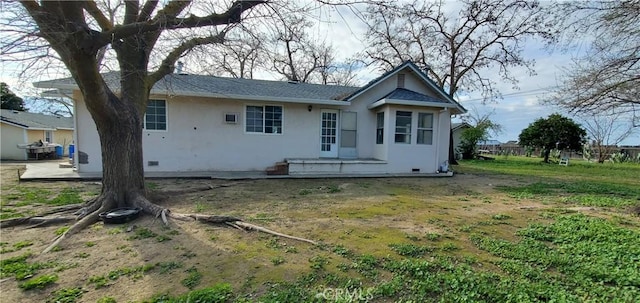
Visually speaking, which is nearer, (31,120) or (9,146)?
(9,146)

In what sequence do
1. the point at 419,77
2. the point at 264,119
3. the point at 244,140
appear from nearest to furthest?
the point at 244,140, the point at 264,119, the point at 419,77

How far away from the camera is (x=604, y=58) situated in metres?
5.99

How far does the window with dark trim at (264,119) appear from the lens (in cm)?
1059

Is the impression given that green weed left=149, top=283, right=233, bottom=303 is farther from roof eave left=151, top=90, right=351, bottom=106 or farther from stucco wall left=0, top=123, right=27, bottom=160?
stucco wall left=0, top=123, right=27, bottom=160

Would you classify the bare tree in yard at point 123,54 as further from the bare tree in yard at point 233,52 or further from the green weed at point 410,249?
the green weed at point 410,249

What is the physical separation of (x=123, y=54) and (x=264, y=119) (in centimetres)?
581

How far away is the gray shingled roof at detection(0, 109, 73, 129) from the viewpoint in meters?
17.9

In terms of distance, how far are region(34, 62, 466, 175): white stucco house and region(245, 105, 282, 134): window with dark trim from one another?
0.04 meters

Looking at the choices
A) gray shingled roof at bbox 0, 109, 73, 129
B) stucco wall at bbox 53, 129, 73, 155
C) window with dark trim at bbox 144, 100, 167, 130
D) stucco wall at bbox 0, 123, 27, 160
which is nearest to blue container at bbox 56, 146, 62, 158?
stucco wall at bbox 0, 123, 27, 160

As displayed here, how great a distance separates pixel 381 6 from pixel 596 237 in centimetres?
464

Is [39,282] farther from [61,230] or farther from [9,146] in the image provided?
[9,146]

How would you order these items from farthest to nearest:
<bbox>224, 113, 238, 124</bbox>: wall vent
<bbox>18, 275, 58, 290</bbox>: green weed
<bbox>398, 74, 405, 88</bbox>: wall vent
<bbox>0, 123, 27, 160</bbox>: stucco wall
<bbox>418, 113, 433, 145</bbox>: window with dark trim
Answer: <bbox>0, 123, 27, 160</bbox>: stucco wall → <bbox>398, 74, 405, 88</bbox>: wall vent → <bbox>418, 113, 433, 145</bbox>: window with dark trim → <bbox>224, 113, 238, 124</bbox>: wall vent → <bbox>18, 275, 58, 290</bbox>: green weed

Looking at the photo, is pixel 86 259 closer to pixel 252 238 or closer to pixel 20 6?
pixel 252 238

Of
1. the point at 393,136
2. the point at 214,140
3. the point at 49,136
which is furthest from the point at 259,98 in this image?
the point at 49,136
